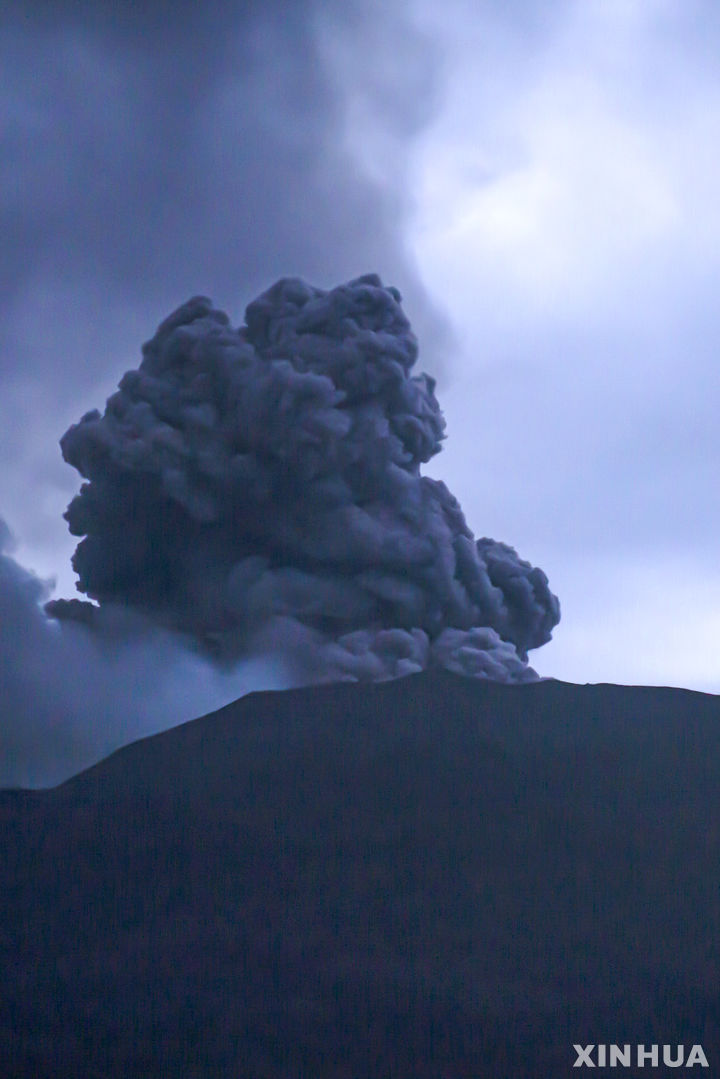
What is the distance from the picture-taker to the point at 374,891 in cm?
951

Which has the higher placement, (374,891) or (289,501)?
(289,501)

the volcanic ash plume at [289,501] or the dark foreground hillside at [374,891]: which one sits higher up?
the volcanic ash plume at [289,501]

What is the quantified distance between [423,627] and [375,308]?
6.97 meters

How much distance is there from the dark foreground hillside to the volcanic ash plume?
7.59m

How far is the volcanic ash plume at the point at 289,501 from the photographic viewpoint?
20672 millimetres

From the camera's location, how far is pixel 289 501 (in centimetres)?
2138

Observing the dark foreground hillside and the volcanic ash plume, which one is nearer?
the dark foreground hillside

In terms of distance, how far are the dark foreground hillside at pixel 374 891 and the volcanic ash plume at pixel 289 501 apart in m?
7.59

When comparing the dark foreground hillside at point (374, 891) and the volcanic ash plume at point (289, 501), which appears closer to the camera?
the dark foreground hillside at point (374, 891)

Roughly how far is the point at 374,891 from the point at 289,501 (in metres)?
12.6

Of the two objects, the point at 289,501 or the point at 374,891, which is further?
the point at 289,501

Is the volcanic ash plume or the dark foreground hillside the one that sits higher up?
the volcanic ash plume

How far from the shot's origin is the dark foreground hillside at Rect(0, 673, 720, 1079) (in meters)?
7.95

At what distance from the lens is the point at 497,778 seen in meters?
11.2
